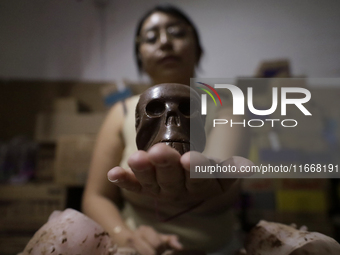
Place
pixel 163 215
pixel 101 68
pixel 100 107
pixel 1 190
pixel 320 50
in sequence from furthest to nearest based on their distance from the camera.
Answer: pixel 100 107 → pixel 101 68 → pixel 1 190 → pixel 320 50 → pixel 163 215

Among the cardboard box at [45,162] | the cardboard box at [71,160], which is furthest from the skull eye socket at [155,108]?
the cardboard box at [45,162]

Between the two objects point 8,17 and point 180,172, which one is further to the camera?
point 8,17

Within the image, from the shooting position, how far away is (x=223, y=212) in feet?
1.67

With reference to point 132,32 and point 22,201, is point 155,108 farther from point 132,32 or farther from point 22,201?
point 22,201

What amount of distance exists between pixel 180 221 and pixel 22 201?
65 centimetres

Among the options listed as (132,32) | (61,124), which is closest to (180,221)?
(132,32)

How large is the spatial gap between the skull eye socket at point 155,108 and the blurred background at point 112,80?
0.59 ft

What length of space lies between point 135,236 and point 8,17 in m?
0.61

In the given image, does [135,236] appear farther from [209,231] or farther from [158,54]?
[158,54]

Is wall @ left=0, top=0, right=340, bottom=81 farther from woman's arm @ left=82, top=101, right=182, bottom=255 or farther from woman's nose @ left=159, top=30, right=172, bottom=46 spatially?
woman's arm @ left=82, top=101, right=182, bottom=255

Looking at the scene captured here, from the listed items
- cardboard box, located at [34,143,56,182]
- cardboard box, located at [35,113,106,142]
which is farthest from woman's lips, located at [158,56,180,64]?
cardboard box, located at [34,143,56,182]

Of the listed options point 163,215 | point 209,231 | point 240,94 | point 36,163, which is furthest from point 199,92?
point 36,163

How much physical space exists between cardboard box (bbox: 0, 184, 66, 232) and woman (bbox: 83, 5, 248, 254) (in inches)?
8.7

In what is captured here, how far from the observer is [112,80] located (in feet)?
4.69
